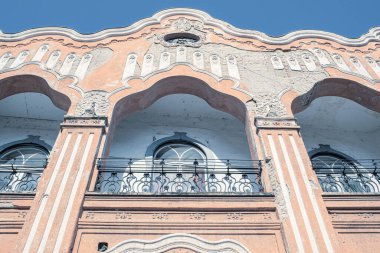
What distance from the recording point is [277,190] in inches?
248

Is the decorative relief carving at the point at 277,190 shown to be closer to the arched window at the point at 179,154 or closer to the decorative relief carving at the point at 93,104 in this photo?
the arched window at the point at 179,154

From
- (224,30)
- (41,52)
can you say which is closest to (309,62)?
(224,30)

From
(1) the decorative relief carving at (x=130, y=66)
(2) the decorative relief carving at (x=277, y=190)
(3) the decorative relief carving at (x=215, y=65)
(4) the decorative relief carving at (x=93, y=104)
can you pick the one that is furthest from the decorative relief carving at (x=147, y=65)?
(2) the decorative relief carving at (x=277, y=190)

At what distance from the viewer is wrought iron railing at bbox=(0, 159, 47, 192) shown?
7457 millimetres

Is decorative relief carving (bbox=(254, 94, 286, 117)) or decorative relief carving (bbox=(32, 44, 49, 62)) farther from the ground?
decorative relief carving (bbox=(32, 44, 49, 62))

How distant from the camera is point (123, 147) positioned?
9016 mm

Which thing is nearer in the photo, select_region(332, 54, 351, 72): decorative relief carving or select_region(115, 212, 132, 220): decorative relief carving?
select_region(115, 212, 132, 220): decorative relief carving

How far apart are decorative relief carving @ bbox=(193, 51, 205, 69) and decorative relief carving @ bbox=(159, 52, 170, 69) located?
0.68 m

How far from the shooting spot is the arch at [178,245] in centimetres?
554

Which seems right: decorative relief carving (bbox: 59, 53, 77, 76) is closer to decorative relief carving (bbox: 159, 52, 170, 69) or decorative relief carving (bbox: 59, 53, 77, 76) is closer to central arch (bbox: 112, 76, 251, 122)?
central arch (bbox: 112, 76, 251, 122)

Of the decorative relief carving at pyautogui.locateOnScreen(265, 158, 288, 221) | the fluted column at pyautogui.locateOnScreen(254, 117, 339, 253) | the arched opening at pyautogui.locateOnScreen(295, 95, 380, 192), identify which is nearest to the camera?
the fluted column at pyautogui.locateOnScreen(254, 117, 339, 253)

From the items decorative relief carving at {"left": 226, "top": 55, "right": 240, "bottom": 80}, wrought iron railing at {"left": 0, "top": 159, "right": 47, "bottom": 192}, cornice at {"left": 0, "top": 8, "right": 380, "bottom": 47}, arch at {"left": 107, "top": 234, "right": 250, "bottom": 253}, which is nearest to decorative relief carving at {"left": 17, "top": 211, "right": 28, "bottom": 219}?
wrought iron railing at {"left": 0, "top": 159, "right": 47, "bottom": 192}

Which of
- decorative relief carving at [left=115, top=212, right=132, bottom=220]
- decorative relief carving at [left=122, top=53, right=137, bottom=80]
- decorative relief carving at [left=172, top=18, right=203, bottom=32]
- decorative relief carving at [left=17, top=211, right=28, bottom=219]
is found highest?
decorative relief carving at [left=172, top=18, right=203, bottom=32]

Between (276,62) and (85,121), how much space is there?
17.0ft
